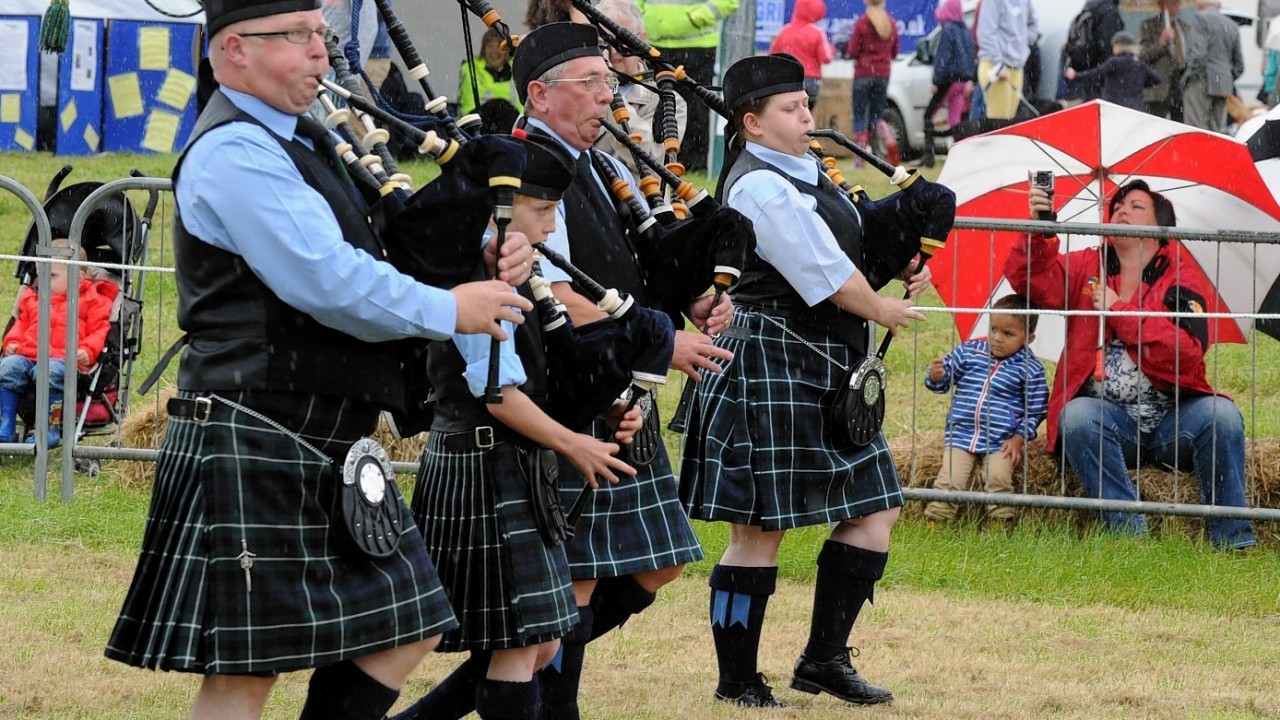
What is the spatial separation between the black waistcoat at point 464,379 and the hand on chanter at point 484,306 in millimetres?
452

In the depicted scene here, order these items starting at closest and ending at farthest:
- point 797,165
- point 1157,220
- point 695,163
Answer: point 797,165 → point 1157,220 → point 695,163

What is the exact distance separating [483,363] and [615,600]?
0.86 metres

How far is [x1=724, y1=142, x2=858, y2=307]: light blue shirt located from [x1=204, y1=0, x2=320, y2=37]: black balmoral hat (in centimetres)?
165

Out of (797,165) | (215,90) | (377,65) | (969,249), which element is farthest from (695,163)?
(215,90)

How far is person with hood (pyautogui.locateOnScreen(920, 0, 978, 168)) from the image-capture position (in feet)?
46.3

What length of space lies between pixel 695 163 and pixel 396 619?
35.3 feet

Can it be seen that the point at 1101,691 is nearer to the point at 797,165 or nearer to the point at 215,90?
the point at 797,165

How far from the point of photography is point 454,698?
12.1 ft

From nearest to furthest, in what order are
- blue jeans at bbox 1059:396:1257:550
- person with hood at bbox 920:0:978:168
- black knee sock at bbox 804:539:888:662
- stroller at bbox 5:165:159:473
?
black knee sock at bbox 804:539:888:662 < blue jeans at bbox 1059:396:1257:550 < stroller at bbox 5:165:159:473 < person with hood at bbox 920:0:978:168

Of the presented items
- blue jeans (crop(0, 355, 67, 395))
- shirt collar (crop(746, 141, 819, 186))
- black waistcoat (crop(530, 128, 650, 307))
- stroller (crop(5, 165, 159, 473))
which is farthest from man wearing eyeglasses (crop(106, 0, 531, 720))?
blue jeans (crop(0, 355, 67, 395))

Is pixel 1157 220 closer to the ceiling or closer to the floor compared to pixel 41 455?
closer to the ceiling

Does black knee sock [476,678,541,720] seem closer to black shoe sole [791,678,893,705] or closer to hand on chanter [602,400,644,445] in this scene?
hand on chanter [602,400,644,445]

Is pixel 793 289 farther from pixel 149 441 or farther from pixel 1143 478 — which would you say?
pixel 149 441

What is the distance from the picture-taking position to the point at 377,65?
11328 millimetres
